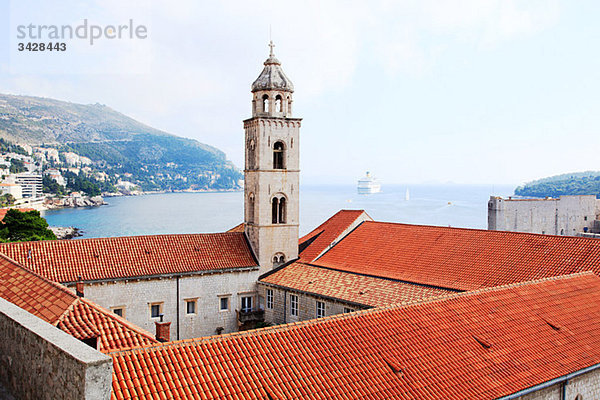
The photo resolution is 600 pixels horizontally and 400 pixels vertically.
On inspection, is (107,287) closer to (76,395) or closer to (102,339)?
(102,339)

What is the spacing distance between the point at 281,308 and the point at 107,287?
8895mm

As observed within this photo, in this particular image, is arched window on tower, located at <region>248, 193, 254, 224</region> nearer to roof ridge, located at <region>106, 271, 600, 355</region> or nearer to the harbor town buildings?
the harbor town buildings

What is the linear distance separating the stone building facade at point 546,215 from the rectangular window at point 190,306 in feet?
79.6

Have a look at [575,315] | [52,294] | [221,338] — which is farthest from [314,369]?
[575,315]

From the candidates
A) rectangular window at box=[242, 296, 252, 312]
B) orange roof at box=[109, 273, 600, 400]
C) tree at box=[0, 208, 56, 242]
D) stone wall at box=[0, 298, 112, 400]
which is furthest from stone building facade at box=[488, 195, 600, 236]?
tree at box=[0, 208, 56, 242]

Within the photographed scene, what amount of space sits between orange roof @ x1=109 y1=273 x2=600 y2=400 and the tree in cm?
3990

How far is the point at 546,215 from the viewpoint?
42781mm

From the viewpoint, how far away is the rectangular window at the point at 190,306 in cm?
2737

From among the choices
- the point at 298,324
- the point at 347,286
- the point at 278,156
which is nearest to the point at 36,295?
the point at 298,324

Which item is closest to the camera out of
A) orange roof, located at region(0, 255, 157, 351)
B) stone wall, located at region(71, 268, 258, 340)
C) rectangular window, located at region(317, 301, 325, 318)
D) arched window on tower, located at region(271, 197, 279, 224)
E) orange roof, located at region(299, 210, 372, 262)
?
orange roof, located at region(0, 255, 157, 351)

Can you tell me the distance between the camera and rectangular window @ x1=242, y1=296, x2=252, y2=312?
96.5ft

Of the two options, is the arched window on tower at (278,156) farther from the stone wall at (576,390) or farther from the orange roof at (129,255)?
the stone wall at (576,390)

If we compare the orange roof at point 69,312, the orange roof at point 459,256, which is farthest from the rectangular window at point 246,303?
the orange roof at point 69,312

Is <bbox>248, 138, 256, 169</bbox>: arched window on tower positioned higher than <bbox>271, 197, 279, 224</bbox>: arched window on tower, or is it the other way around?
<bbox>248, 138, 256, 169</bbox>: arched window on tower
